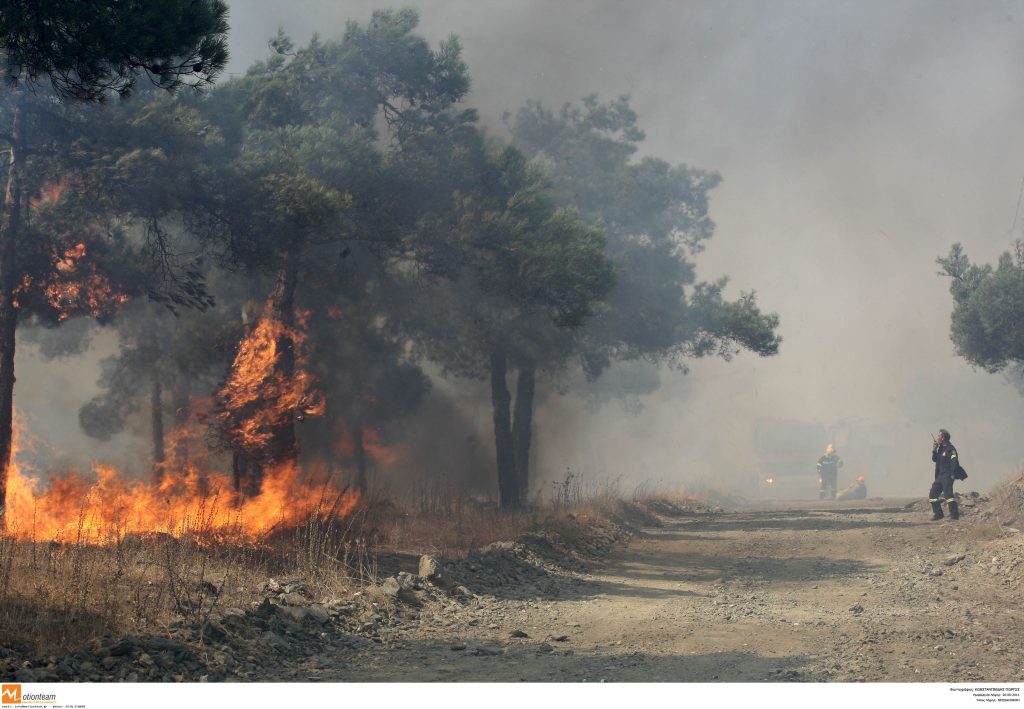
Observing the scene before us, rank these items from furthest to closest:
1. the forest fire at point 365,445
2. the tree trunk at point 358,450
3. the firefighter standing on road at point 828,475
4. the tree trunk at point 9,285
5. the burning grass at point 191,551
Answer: the firefighter standing on road at point 828,475 < the forest fire at point 365,445 < the tree trunk at point 358,450 < the tree trunk at point 9,285 < the burning grass at point 191,551

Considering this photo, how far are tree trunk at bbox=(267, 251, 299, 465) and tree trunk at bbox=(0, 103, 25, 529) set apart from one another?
4455 mm

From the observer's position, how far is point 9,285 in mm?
16422

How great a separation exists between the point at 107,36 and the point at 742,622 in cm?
889

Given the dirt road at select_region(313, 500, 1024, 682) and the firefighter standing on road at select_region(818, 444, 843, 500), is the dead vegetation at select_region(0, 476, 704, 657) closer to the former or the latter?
the dirt road at select_region(313, 500, 1024, 682)

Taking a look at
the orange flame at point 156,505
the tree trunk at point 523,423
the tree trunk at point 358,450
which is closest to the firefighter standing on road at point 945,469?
the tree trunk at point 523,423

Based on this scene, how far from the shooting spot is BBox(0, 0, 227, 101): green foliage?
9.16m

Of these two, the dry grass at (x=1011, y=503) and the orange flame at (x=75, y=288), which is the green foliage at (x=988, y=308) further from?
the orange flame at (x=75, y=288)

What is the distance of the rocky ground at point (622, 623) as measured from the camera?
766 cm

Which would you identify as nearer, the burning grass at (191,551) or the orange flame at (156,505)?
the burning grass at (191,551)

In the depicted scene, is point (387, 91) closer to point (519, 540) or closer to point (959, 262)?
point (519, 540)

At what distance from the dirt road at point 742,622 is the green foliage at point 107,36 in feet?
20.3

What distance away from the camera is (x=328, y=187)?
63.7 feet

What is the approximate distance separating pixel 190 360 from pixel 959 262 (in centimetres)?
2424

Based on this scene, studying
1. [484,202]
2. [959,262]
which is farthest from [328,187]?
[959,262]
